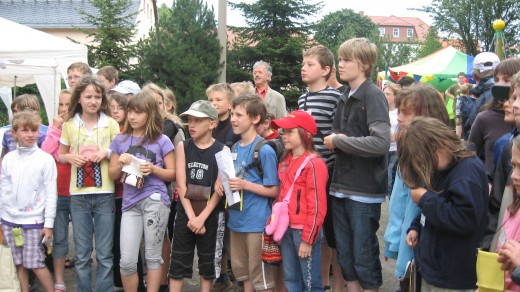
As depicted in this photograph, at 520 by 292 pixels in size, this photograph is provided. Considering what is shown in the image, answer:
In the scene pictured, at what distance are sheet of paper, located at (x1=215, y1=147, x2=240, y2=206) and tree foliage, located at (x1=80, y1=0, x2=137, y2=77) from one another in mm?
16527

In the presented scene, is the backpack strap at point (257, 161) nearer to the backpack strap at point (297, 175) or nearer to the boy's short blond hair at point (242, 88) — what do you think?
the backpack strap at point (297, 175)

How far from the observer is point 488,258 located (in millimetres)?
2713

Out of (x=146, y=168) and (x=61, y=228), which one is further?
(x=61, y=228)

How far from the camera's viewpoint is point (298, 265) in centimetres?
439

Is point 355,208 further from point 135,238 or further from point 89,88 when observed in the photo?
point 89,88

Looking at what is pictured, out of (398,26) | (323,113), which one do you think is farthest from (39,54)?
(398,26)

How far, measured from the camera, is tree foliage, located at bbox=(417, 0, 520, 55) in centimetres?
3055

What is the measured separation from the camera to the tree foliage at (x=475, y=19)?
30547 mm

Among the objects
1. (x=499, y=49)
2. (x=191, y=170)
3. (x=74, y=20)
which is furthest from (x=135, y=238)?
(x=74, y=20)

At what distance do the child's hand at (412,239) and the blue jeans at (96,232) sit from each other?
8.39 feet

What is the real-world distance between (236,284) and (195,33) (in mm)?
9416

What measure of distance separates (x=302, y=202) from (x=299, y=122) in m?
0.62

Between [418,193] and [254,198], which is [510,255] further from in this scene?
[254,198]

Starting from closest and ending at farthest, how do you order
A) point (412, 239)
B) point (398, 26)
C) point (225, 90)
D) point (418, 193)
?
1. point (418, 193)
2. point (412, 239)
3. point (225, 90)
4. point (398, 26)
